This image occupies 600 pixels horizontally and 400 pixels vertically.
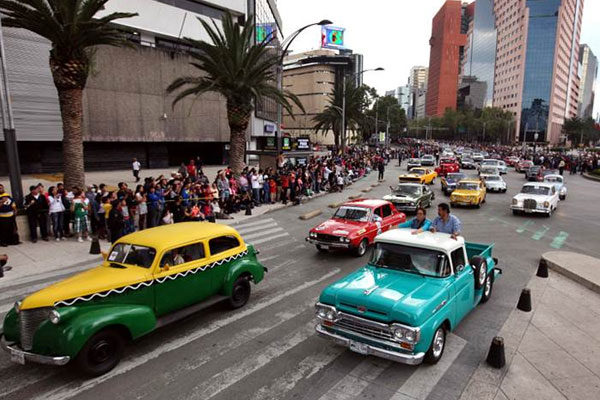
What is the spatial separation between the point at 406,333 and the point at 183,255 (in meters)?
4.16

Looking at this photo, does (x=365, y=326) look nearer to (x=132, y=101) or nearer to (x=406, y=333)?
(x=406, y=333)

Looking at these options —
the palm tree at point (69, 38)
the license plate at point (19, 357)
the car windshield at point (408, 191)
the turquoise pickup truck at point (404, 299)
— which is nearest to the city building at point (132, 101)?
the palm tree at point (69, 38)

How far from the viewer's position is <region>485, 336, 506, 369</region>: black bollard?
6.01 metres

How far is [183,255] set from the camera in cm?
733

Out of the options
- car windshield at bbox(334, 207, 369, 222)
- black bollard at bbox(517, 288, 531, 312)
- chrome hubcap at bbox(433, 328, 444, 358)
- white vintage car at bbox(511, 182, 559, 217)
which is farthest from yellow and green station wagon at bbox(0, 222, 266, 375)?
white vintage car at bbox(511, 182, 559, 217)

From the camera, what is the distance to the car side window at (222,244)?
311 inches

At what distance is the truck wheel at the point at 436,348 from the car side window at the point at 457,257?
1.23m

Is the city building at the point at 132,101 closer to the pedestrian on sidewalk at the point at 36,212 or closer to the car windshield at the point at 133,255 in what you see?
the pedestrian on sidewalk at the point at 36,212

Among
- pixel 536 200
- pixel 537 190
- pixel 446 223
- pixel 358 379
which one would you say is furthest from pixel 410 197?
pixel 358 379

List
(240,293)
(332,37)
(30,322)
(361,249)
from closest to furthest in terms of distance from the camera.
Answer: (30,322)
(240,293)
(361,249)
(332,37)

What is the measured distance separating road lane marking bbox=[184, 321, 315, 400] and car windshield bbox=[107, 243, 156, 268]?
2.29m

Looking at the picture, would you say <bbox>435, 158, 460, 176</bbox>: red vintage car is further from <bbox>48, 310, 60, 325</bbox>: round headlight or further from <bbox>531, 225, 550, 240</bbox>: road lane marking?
<bbox>48, 310, 60, 325</bbox>: round headlight

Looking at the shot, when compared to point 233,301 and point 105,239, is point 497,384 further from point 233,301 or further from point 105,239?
point 105,239

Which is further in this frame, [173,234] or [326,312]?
[173,234]
